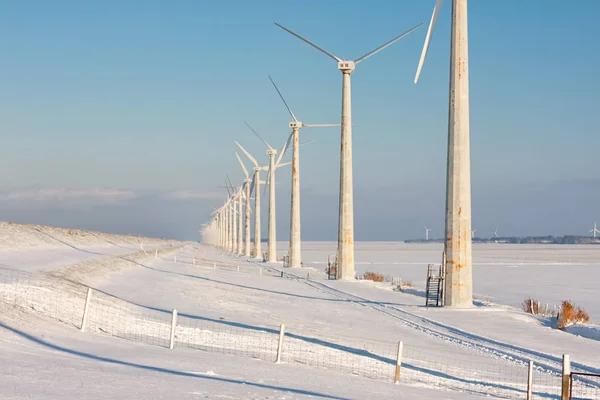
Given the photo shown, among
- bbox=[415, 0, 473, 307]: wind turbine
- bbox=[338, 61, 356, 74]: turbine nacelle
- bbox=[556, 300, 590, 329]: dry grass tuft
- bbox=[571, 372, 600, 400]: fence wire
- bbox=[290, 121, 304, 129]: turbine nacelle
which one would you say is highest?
bbox=[338, 61, 356, 74]: turbine nacelle

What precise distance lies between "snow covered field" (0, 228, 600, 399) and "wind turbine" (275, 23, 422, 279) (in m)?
15.1

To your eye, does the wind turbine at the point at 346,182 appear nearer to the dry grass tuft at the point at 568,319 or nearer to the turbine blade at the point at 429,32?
the turbine blade at the point at 429,32

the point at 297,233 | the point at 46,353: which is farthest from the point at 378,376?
the point at 297,233

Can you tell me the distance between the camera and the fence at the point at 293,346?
18938 millimetres

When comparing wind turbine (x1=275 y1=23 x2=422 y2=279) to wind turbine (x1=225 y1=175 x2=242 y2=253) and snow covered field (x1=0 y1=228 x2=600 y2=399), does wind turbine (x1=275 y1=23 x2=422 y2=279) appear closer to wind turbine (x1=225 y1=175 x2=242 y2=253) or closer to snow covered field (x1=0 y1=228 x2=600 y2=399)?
snow covered field (x1=0 y1=228 x2=600 y2=399)

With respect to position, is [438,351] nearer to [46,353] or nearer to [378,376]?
[378,376]

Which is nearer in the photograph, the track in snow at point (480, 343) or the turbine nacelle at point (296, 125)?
the track in snow at point (480, 343)

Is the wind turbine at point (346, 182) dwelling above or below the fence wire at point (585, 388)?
above

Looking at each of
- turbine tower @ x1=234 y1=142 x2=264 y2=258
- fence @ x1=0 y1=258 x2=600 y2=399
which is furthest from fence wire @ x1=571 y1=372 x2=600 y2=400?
turbine tower @ x1=234 y1=142 x2=264 y2=258

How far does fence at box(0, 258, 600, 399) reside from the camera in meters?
18.9

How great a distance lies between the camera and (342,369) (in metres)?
20.0

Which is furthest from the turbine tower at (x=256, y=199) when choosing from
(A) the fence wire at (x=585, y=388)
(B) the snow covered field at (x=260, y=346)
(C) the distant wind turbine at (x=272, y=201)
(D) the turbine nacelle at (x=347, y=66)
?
(A) the fence wire at (x=585, y=388)

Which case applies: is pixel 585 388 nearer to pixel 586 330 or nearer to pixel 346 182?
pixel 586 330

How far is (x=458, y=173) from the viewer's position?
1341 inches
